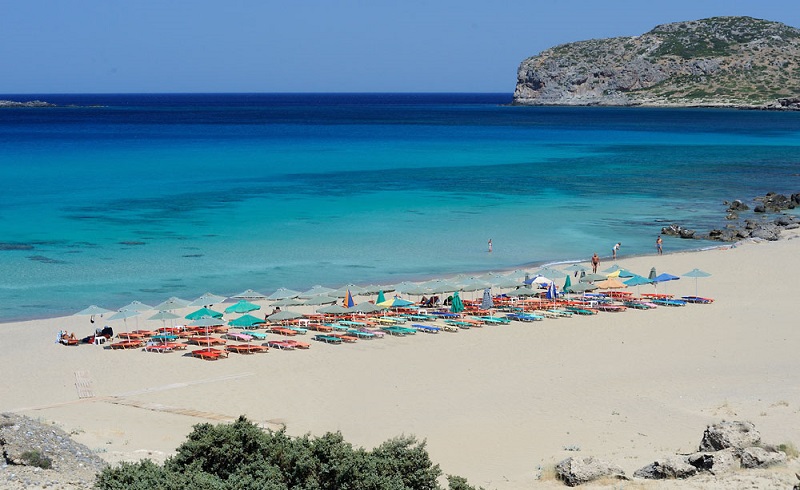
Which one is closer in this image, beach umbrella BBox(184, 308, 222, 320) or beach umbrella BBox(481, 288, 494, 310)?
beach umbrella BBox(184, 308, 222, 320)

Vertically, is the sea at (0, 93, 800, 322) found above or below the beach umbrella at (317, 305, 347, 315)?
above

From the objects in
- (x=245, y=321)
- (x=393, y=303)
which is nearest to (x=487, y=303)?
(x=393, y=303)

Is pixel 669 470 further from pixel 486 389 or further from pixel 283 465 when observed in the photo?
pixel 486 389

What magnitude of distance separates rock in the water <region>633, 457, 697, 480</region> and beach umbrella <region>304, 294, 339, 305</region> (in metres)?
15.3

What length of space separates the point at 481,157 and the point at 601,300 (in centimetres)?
5563

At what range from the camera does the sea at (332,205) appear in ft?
114

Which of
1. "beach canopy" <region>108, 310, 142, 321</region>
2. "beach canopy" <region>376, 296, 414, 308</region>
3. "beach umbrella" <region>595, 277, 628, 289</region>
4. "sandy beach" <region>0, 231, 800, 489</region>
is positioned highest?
"beach canopy" <region>108, 310, 142, 321</region>

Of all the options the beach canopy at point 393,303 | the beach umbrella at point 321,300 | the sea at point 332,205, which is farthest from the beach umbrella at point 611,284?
the beach umbrella at point 321,300

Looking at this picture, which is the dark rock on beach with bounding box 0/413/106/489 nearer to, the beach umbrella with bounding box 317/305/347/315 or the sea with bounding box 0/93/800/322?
the beach umbrella with bounding box 317/305/347/315

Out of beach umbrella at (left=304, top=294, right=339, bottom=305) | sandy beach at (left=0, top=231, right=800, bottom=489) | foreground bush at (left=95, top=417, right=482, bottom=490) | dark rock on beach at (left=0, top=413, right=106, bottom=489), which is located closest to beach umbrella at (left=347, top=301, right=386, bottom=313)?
beach umbrella at (left=304, top=294, right=339, bottom=305)

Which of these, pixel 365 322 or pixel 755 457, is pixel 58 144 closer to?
pixel 365 322

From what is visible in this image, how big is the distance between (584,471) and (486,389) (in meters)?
6.43

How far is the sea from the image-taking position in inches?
1373

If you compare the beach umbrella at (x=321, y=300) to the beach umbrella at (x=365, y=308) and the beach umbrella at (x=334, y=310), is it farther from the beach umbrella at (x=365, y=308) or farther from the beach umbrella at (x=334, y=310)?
the beach umbrella at (x=365, y=308)
